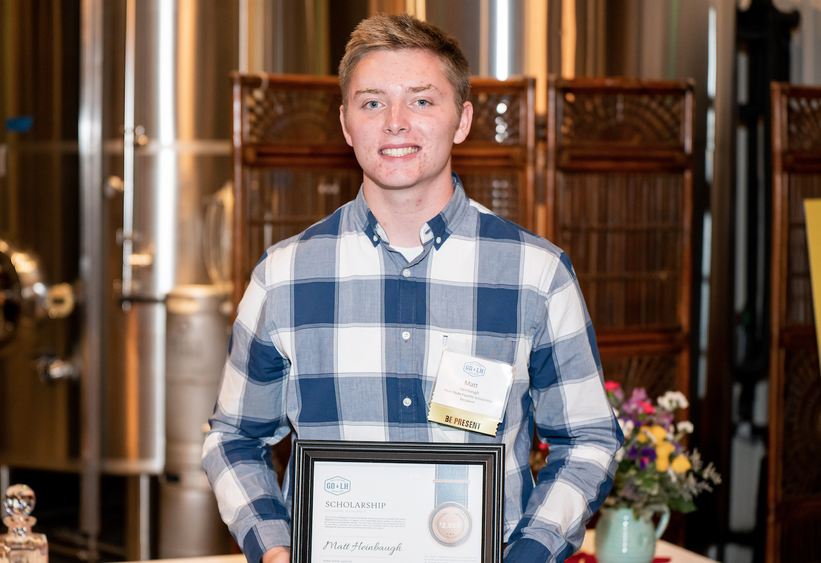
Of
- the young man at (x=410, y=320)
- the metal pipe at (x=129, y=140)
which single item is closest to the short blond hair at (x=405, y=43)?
the young man at (x=410, y=320)

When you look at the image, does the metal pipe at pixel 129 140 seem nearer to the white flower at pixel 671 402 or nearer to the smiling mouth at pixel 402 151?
the white flower at pixel 671 402

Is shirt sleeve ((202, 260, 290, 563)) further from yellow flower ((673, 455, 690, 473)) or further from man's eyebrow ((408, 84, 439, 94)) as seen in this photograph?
yellow flower ((673, 455, 690, 473))

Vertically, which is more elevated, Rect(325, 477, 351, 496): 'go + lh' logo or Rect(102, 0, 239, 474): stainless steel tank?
Rect(102, 0, 239, 474): stainless steel tank

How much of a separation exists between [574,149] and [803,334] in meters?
1.28

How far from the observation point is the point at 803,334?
377 centimetres

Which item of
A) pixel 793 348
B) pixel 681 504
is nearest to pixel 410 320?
pixel 681 504

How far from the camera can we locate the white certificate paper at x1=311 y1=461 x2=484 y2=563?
4.19 feet

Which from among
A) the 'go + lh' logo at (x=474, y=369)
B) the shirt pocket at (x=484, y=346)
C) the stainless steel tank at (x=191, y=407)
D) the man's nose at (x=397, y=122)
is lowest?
the stainless steel tank at (x=191, y=407)

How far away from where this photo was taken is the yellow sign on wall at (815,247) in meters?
3.56

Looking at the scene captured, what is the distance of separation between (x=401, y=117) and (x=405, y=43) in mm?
127

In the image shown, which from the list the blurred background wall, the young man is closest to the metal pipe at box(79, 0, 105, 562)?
the blurred background wall

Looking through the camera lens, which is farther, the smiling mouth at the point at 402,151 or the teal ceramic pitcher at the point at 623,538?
the teal ceramic pitcher at the point at 623,538

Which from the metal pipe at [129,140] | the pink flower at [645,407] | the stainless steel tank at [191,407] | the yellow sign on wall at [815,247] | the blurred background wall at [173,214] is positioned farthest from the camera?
the metal pipe at [129,140]

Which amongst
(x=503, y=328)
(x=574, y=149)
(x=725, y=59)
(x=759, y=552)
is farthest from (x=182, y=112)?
(x=759, y=552)
